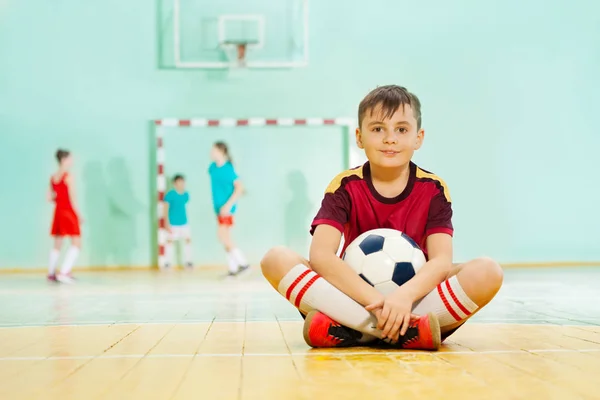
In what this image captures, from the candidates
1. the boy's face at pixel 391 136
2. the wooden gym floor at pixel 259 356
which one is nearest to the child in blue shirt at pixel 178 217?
the wooden gym floor at pixel 259 356

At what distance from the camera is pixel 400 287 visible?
236 cm

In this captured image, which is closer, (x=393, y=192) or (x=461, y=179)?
(x=393, y=192)

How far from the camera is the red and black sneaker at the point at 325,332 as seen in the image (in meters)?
2.38

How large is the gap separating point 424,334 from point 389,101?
33.3 inches

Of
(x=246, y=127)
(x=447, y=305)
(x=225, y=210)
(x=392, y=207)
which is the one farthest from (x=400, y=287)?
(x=246, y=127)

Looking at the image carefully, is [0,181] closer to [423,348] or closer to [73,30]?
[73,30]

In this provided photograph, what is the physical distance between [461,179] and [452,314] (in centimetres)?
644

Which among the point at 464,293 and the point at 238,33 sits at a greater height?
the point at 238,33

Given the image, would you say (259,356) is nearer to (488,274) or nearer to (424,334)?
(424,334)

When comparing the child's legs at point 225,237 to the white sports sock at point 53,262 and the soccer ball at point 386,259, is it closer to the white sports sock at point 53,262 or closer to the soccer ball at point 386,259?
the white sports sock at point 53,262

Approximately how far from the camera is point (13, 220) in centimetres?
828

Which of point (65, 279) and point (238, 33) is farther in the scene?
point (238, 33)

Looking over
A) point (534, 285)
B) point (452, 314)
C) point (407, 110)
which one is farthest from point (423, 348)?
point (534, 285)

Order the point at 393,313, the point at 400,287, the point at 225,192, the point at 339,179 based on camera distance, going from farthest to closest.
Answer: the point at 225,192 → the point at 339,179 → the point at 400,287 → the point at 393,313
